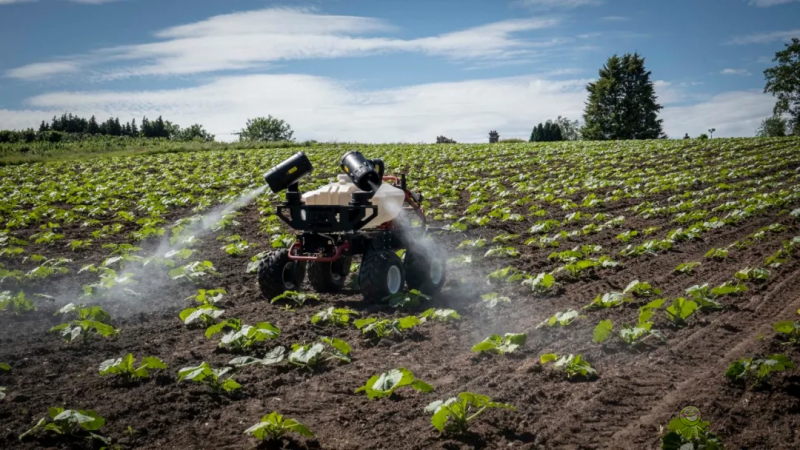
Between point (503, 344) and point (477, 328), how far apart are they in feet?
2.87

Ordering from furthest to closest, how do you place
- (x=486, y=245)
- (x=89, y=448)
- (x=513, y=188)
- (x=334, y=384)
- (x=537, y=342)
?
(x=513, y=188) → (x=486, y=245) → (x=537, y=342) → (x=334, y=384) → (x=89, y=448)

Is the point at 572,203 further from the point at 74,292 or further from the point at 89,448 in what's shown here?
the point at 89,448

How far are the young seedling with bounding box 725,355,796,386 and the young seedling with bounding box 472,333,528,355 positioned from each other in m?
1.69

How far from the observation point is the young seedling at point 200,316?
688 cm

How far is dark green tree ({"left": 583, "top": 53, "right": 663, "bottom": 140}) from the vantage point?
7494 cm

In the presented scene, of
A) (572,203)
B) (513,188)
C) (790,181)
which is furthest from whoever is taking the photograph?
(513,188)

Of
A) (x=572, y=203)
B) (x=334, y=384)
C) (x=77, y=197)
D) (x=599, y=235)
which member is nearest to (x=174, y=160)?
(x=77, y=197)

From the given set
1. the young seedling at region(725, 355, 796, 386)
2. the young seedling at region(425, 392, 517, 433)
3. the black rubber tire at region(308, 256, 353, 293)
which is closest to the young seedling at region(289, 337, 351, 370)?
the young seedling at region(425, 392, 517, 433)

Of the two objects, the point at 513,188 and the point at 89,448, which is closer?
the point at 89,448

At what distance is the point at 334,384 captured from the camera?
5.23 meters

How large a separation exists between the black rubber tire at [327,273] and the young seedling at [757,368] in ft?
16.4

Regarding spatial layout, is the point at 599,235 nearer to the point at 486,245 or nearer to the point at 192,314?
the point at 486,245

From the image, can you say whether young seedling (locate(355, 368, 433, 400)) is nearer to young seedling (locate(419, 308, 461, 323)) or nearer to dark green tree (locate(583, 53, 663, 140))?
young seedling (locate(419, 308, 461, 323))

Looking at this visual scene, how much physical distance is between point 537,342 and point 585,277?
3.07 m
